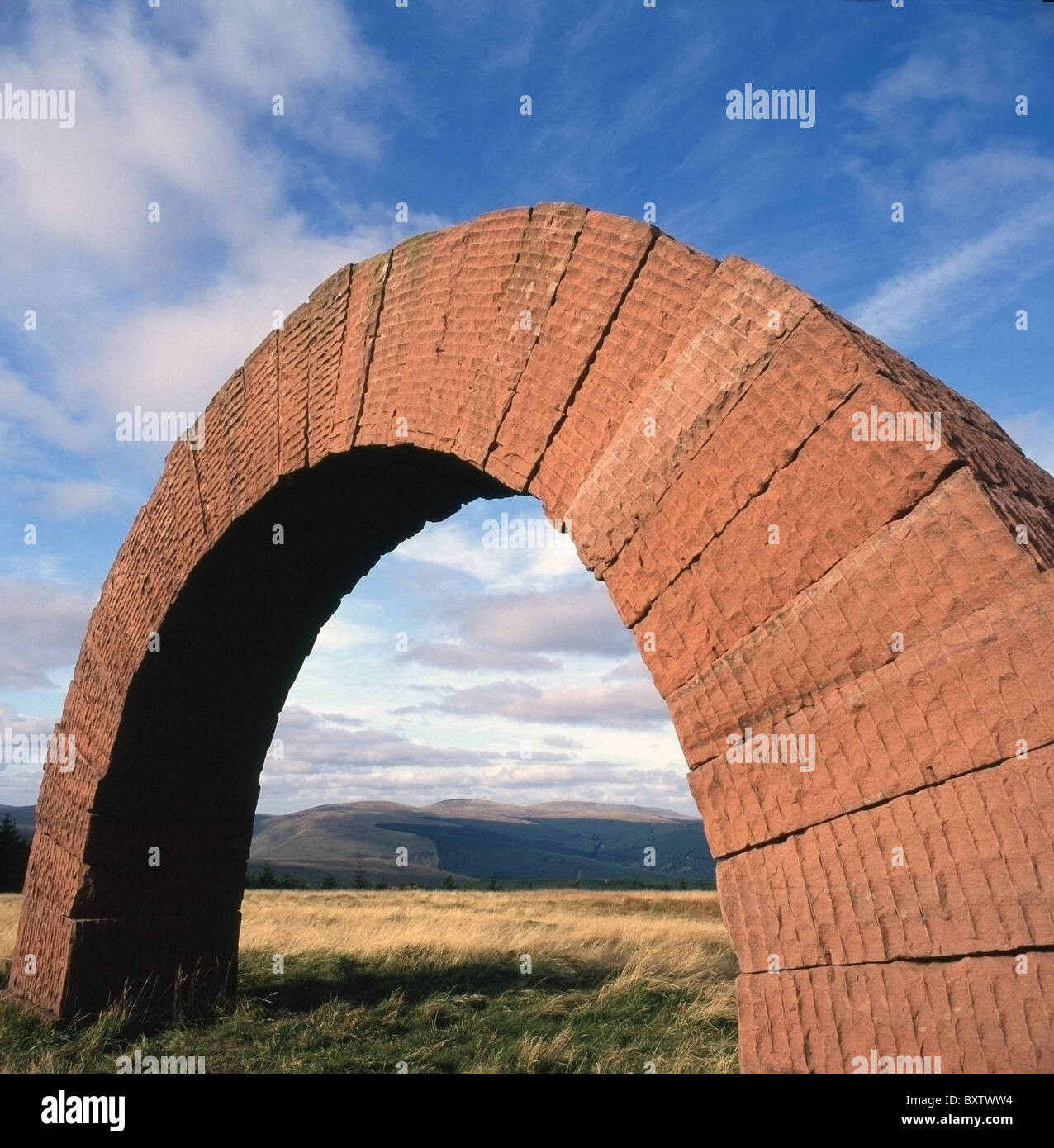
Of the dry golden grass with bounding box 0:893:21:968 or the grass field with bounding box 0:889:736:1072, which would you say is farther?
the dry golden grass with bounding box 0:893:21:968

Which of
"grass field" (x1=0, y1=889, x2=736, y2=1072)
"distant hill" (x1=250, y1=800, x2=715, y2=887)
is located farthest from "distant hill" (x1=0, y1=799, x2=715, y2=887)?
"grass field" (x1=0, y1=889, x2=736, y2=1072)

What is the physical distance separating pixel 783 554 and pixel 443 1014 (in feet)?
16.2

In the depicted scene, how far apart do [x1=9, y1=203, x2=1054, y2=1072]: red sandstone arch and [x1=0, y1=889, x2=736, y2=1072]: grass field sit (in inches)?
112

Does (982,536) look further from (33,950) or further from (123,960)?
(33,950)

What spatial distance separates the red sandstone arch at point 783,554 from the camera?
233 cm

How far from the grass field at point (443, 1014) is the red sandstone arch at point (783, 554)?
9.35 ft

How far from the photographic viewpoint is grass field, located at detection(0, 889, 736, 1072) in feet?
17.3

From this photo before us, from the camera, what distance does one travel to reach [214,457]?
5.70 metres

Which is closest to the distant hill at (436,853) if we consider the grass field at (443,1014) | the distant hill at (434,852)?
the distant hill at (434,852)
